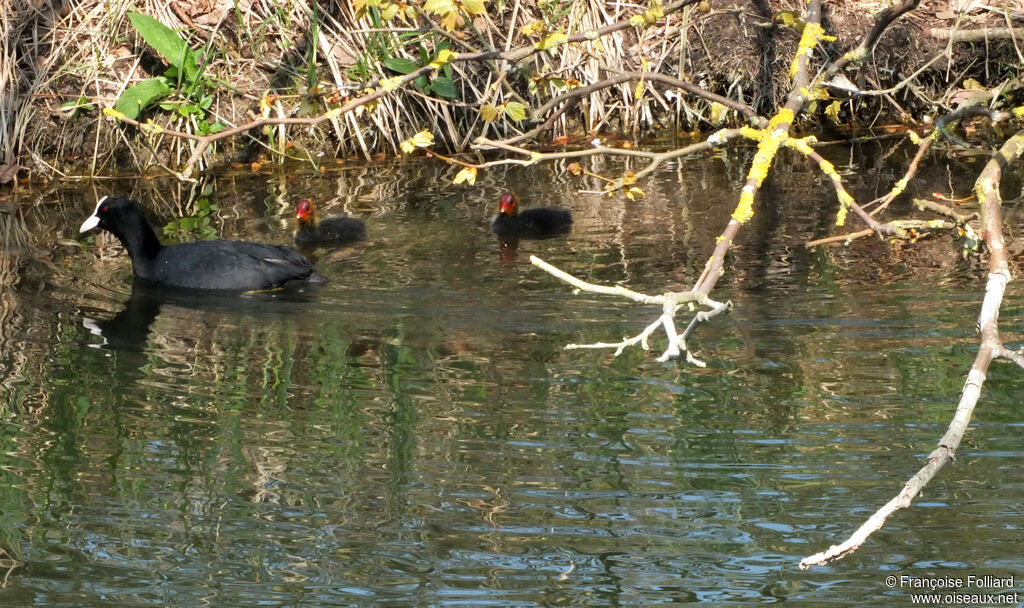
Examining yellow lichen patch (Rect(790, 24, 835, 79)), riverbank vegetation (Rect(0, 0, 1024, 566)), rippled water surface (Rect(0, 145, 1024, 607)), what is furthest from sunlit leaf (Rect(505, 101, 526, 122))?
riverbank vegetation (Rect(0, 0, 1024, 566))

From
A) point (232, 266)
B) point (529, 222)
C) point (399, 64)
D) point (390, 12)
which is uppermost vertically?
point (399, 64)

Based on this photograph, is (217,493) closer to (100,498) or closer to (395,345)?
(100,498)

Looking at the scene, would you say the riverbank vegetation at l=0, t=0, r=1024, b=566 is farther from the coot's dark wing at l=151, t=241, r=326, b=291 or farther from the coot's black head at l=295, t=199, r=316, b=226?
the coot's dark wing at l=151, t=241, r=326, b=291

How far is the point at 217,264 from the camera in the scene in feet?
25.5

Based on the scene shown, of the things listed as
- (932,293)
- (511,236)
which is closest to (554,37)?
(932,293)

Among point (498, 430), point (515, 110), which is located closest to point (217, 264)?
point (498, 430)

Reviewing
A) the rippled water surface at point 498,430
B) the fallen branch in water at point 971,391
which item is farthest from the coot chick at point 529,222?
the fallen branch in water at point 971,391

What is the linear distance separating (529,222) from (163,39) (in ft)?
13.7

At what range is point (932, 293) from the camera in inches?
268

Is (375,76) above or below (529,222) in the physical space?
above

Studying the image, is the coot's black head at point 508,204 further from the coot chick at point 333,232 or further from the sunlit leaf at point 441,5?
the sunlit leaf at point 441,5

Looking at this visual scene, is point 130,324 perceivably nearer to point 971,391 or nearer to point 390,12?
point 390,12

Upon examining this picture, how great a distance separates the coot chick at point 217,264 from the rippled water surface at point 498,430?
0.54ft

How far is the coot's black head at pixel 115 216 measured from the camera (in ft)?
27.0
